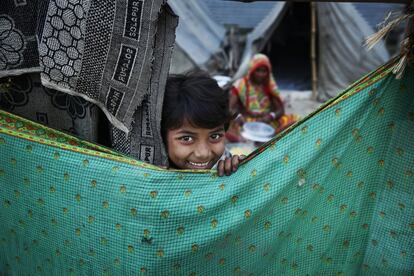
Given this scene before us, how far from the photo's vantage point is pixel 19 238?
1.42 metres

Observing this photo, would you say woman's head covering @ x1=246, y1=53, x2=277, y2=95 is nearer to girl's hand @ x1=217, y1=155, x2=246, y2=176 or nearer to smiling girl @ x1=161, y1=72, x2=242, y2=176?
smiling girl @ x1=161, y1=72, x2=242, y2=176

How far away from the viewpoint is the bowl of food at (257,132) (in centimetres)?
402

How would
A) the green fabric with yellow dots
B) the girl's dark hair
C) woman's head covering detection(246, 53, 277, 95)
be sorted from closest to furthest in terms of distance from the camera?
the green fabric with yellow dots < the girl's dark hair < woman's head covering detection(246, 53, 277, 95)

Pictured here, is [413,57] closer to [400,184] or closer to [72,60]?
[400,184]

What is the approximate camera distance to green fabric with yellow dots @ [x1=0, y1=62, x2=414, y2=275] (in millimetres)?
1227

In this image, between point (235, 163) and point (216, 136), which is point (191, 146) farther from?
point (235, 163)

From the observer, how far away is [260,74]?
4848mm

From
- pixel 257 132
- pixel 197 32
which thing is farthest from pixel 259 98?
pixel 197 32

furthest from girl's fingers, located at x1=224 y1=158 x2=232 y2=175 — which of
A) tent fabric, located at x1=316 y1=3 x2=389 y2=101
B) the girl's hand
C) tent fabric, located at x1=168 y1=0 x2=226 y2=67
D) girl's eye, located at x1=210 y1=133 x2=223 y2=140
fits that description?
tent fabric, located at x1=316 y1=3 x2=389 y2=101

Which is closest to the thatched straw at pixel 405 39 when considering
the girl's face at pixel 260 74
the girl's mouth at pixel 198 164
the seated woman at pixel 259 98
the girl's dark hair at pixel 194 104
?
the girl's dark hair at pixel 194 104

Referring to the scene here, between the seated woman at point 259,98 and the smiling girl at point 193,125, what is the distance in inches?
123

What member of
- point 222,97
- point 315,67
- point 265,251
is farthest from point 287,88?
point 265,251

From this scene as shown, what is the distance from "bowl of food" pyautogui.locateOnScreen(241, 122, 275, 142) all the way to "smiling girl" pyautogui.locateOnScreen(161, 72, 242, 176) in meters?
2.38

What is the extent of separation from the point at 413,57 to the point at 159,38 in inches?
32.2
